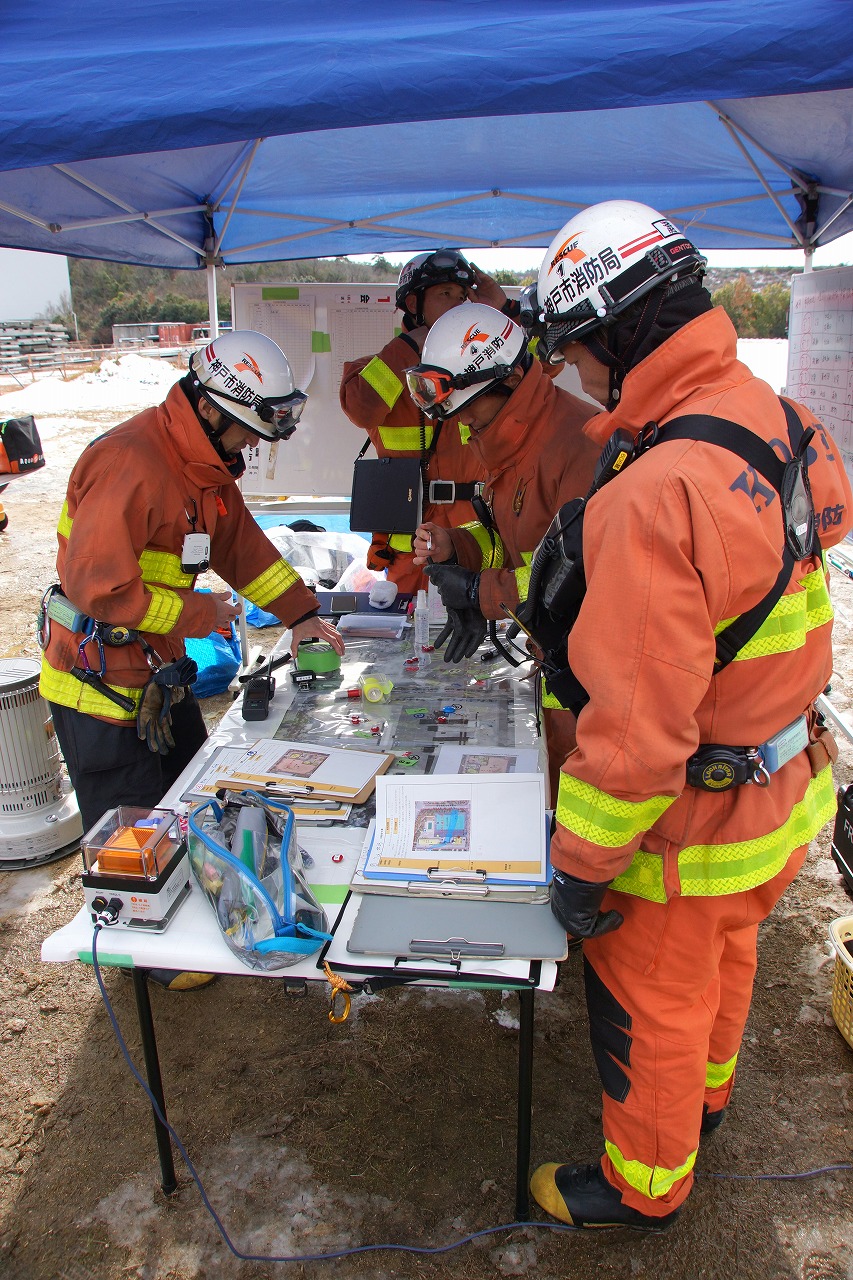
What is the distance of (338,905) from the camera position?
189 cm

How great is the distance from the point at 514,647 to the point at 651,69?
1850mm

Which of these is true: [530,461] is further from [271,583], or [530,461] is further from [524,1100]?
[524,1100]

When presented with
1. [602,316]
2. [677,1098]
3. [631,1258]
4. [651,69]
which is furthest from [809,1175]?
[651,69]

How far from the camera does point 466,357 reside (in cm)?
264

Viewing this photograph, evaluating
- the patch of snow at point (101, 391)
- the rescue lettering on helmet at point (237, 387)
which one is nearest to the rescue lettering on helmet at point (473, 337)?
the rescue lettering on helmet at point (237, 387)

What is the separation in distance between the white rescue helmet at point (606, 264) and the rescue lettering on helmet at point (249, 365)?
3.77ft

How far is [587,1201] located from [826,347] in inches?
161

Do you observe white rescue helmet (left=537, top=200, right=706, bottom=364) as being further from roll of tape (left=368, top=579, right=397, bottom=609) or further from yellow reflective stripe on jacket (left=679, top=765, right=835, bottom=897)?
roll of tape (left=368, top=579, right=397, bottom=609)

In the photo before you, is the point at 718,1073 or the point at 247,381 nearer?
the point at 718,1073

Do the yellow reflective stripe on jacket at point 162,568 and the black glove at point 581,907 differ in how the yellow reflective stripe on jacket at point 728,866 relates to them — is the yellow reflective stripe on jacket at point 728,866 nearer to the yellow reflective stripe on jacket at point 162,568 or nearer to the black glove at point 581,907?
the black glove at point 581,907

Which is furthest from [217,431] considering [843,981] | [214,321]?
[214,321]

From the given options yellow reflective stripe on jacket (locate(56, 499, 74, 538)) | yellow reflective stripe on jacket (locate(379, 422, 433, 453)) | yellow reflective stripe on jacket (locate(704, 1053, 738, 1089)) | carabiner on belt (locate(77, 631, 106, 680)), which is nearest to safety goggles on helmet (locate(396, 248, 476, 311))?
yellow reflective stripe on jacket (locate(379, 422, 433, 453))

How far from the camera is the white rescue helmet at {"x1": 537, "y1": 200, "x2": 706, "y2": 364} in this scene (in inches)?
64.4

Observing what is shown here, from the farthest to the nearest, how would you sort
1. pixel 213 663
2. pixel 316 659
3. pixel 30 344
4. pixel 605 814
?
pixel 30 344 → pixel 213 663 → pixel 316 659 → pixel 605 814
